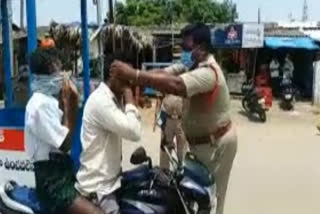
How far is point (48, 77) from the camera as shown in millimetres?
4434

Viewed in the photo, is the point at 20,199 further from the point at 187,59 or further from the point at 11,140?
the point at 11,140

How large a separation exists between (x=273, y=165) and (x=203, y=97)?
7.03 m

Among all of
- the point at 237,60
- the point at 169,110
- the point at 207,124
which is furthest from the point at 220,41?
the point at 207,124

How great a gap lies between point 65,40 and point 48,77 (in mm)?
15756

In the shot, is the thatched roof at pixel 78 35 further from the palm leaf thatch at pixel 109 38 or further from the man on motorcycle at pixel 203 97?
the man on motorcycle at pixel 203 97

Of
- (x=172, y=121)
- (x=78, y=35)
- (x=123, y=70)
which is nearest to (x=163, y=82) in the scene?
(x=123, y=70)

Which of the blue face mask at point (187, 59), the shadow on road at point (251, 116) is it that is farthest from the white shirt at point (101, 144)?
the shadow on road at point (251, 116)

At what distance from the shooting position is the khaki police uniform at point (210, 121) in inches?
189

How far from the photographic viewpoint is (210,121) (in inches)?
198

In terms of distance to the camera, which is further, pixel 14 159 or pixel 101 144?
pixel 14 159

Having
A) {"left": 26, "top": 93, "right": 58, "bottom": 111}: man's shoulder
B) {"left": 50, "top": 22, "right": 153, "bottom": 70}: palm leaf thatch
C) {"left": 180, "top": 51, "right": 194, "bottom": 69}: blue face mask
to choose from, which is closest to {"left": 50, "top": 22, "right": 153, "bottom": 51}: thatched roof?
{"left": 50, "top": 22, "right": 153, "bottom": 70}: palm leaf thatch

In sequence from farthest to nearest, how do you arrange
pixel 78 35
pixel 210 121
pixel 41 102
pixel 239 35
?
1. pixel 239 35
2. pixel 78 35
3. pixel 210 121
4. pixel 41 102

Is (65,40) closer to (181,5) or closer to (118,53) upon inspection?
(118,53)

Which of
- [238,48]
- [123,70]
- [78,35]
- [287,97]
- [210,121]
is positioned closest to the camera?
[123,70]
